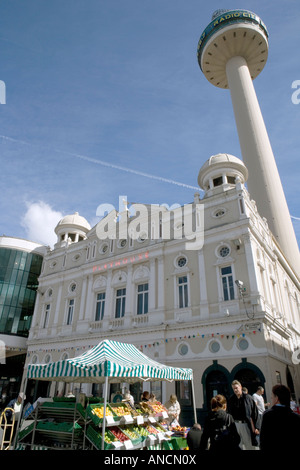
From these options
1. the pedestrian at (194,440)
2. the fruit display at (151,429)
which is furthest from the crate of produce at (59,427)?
the pedestrian at (194,440)

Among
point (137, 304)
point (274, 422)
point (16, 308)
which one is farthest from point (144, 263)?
point (274, 422)

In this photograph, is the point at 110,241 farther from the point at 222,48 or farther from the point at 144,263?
the point at 222,48

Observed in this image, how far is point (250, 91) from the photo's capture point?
44.8 m

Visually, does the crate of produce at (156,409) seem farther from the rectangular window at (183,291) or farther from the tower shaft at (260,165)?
the tower shaft at (260,165)

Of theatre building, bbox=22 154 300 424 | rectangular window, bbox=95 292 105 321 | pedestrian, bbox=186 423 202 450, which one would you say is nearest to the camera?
pedestrian, bbox=186 423 202 450

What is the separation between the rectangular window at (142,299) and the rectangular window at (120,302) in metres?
1.40


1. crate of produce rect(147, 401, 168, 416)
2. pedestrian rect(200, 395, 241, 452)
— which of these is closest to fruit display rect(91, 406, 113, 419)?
crate of produce rect(147, 401, 168, 416)

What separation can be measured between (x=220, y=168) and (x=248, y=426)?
1930 centimetres

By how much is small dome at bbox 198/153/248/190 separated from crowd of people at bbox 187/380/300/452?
60.8 feet

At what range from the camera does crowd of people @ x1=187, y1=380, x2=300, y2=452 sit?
427 centimetres

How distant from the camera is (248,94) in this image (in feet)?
145

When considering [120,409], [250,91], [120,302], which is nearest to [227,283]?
[120,302]

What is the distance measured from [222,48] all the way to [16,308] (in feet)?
159

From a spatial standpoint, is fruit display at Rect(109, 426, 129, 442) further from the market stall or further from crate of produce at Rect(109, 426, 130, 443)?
the market stall
